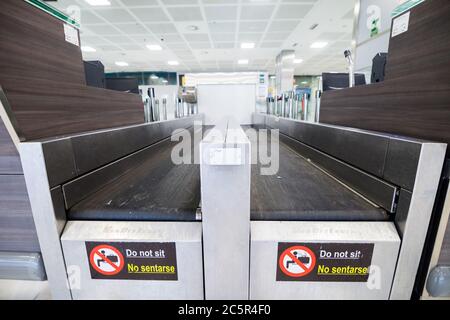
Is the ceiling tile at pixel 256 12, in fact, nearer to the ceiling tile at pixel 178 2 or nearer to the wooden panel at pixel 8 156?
the ceiling tile at pixel 178 2

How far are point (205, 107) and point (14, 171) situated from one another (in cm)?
370

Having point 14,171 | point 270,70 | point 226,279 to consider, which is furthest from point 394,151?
point 270,70

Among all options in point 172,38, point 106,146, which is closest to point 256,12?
point 172,38

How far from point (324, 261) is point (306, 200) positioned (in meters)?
0.21

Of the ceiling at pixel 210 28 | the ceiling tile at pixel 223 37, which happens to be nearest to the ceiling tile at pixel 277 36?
the ceiling at pixel 210 28

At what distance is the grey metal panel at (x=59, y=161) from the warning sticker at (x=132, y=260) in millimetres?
206

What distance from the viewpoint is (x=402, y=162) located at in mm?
595

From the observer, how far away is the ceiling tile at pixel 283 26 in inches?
171

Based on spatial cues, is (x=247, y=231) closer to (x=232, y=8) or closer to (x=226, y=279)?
(x=226, y=279)

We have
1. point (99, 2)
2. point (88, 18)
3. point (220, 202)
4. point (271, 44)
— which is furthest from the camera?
point (271, 44)

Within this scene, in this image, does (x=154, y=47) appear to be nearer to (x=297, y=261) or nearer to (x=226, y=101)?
(x=226, y=101)

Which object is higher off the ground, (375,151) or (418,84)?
(418,84)

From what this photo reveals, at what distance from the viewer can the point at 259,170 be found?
1146 mm

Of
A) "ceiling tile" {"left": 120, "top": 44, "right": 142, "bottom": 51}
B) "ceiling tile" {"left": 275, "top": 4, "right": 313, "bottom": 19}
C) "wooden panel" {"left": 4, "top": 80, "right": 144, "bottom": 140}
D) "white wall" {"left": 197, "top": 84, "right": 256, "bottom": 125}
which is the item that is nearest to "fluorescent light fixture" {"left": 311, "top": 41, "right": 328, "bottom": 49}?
"ceiling tile" {"left": 275, "top": 4, "right": 313, "bottom": 19}
